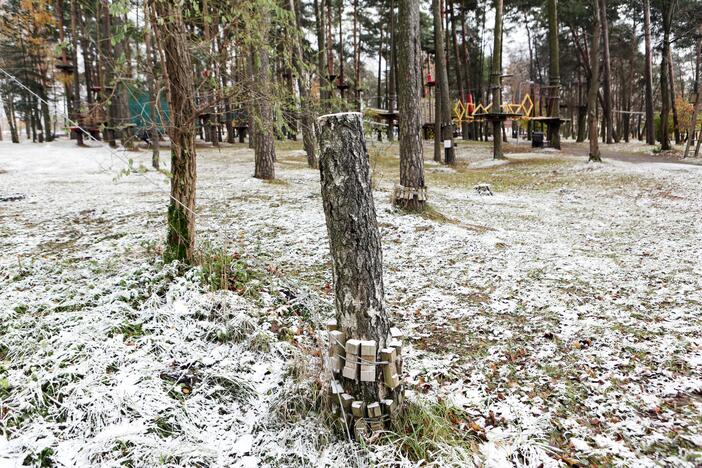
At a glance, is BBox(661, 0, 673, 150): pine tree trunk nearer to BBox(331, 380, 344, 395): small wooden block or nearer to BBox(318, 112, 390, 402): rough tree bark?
BBox(318, 112, 390, 402): rough tree bark

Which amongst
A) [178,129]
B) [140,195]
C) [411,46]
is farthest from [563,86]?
A: [178,129]

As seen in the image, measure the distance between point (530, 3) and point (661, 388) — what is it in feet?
77.6

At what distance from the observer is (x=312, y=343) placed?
10.4ft

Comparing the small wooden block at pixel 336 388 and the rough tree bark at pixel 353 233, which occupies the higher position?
the rough tree bark at pixel 353 233

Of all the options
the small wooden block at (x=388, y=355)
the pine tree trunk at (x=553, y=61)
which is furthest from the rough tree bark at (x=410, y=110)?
the pine tree trunk at (x=553, y=61)

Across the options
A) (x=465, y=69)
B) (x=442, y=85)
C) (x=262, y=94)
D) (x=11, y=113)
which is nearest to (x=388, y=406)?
(x=262, y=94)

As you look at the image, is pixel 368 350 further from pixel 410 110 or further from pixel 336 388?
pixel 410 110

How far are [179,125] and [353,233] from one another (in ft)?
6.95

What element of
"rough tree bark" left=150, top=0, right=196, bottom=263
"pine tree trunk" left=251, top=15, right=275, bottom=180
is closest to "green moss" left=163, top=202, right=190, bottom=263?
"rough tree bark" left=150, top=0, right=196, bottom=263

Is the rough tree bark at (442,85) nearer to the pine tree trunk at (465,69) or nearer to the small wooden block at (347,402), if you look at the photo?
the pine tree trunk at (465,69)

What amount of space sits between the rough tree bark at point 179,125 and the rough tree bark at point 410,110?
13.1 ft

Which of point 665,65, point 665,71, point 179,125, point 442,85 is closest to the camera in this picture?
point 179,125

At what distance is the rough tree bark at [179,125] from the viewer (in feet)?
11.0

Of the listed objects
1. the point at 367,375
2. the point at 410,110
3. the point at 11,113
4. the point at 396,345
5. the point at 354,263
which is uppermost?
the point at 11,113
